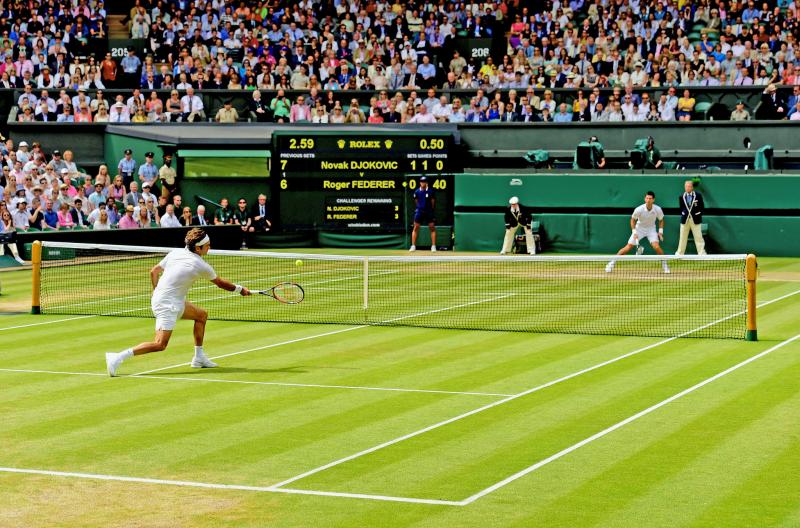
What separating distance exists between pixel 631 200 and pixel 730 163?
13.7 feet

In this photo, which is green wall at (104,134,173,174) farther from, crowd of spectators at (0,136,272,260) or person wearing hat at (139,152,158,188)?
person wearing hat at (139,152,158,188)

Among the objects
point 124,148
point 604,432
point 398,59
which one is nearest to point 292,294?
point 604,432

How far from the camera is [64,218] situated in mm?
35375

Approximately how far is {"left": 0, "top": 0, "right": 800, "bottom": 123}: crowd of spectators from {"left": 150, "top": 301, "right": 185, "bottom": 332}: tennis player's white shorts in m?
25.8

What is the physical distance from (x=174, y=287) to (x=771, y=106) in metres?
26.8

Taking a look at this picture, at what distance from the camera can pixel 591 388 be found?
15.4 metres

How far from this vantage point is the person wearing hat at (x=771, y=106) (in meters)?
38.6

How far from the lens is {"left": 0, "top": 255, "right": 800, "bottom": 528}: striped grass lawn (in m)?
10.0

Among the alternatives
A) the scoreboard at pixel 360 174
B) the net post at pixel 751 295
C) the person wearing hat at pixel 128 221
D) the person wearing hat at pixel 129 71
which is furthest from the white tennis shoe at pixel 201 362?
the person wearing hat at pixel 129 71

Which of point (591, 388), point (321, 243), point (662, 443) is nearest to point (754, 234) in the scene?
point (321, 243)

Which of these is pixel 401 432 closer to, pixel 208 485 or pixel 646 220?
pixel 208 485

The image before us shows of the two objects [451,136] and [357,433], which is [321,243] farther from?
[357,433]

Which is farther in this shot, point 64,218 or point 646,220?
point 64,218

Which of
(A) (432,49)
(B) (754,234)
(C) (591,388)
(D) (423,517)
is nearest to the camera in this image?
(D) (423,517)
